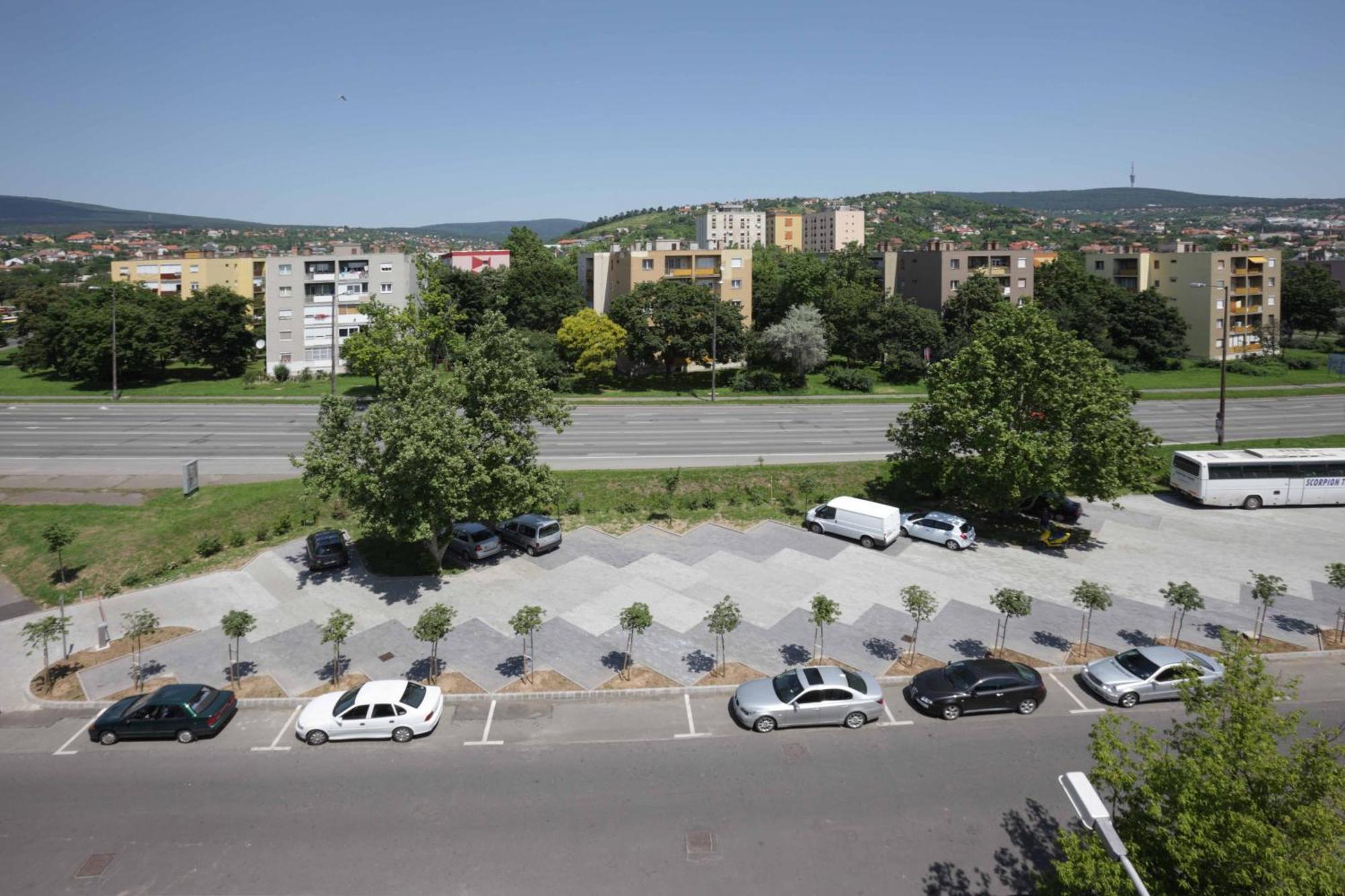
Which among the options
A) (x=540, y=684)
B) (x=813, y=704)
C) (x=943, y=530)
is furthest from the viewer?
(x=943, y=530)

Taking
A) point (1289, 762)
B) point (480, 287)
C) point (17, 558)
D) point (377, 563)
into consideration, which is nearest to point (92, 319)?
point (480, 287)

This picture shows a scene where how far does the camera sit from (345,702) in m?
19.7

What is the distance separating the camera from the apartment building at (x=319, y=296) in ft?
250

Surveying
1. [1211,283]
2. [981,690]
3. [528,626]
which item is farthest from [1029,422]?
[1211,283]

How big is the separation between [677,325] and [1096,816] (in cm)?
5971

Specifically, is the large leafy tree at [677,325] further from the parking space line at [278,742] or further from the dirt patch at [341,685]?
the parking space line at [278,742]

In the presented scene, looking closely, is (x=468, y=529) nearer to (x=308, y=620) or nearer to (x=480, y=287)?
(x=308, y=620)

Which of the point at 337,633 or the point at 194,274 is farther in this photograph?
the point at 194,274

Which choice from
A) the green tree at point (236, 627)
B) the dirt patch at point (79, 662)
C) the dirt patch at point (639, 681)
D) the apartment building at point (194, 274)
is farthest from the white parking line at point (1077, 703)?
the apartment building at point (194, 274)

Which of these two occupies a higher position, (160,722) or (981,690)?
(981,690)

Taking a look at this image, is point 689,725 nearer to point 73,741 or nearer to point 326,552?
point 73,741

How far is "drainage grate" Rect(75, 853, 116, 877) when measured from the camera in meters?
15.0

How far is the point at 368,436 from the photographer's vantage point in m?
27.3

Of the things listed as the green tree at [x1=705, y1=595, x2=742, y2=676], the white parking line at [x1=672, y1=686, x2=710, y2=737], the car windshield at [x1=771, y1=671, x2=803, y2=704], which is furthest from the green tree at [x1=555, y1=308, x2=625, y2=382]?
the car windshield at [x1=771, y1=671, x2=803, y2=704]
